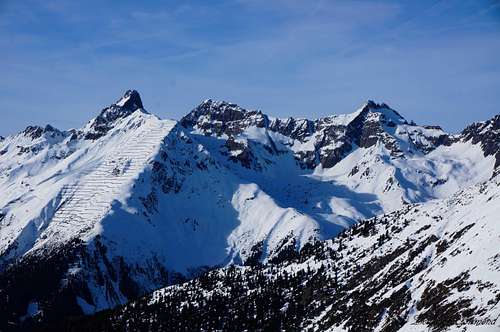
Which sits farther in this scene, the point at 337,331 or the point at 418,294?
the point at 337,331

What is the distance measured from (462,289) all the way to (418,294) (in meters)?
26.0

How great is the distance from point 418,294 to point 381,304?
1962cm

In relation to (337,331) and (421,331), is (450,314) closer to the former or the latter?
(421,331)

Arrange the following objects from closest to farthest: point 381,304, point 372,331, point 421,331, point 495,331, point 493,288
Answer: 1. point 495,331
2. point 493,288
3. point 421,331
4. point 372,331
5. point 381,304

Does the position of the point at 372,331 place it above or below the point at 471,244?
below

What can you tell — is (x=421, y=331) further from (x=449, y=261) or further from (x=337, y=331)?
(x=337, y=331)

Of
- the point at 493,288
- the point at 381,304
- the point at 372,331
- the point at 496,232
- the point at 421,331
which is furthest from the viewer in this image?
the point at 381,304

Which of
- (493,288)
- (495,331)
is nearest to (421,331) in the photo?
(493,288)

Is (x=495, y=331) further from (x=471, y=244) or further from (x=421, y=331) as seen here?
(x=471, y=244)

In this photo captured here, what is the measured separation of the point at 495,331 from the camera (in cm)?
11612

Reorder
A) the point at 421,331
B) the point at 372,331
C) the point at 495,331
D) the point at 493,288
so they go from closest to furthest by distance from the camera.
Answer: the point at 495,331 → the point at 493,288 → the point at 421,331 → the point at 372,331

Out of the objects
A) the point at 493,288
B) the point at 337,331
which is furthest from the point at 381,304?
the point at 493,288

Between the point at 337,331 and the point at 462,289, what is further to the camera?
the point at 337,331

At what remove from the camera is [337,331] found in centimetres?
19250
